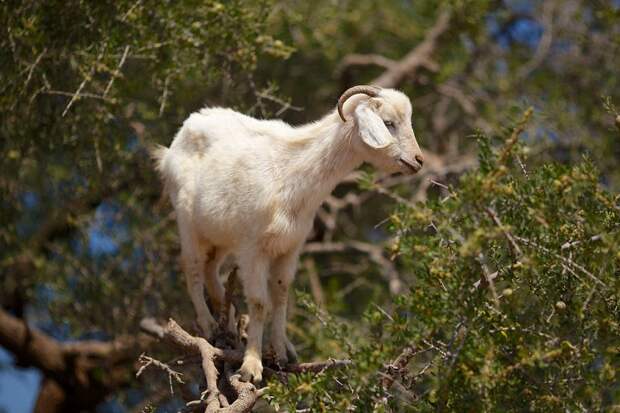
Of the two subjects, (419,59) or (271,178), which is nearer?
(271,178)

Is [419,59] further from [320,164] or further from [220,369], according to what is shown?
[220,369]

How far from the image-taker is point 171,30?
617cm

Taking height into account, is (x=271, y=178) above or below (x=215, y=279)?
above

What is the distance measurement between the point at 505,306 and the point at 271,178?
170 cm

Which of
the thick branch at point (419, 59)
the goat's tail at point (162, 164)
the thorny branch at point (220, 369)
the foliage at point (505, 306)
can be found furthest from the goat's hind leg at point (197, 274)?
the thick branch at point (419, 59)

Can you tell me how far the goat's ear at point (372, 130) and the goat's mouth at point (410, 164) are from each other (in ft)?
0.40

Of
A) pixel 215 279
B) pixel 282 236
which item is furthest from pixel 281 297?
pixel 215 279

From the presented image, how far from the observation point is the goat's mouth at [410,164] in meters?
5.13

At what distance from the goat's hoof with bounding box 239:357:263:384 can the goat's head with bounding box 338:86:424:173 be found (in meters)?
1.22

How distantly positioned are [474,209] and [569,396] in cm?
84

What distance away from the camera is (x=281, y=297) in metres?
5.60

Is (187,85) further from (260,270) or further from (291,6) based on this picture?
(260,270)

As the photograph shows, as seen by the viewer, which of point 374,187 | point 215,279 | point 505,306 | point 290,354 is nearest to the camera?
point 374,187

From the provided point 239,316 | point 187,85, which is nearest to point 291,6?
point 187,85
